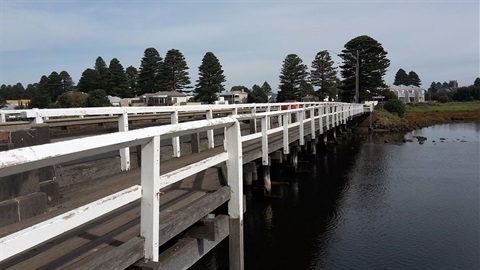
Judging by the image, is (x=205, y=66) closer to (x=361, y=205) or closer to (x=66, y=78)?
(x=66, y=78)

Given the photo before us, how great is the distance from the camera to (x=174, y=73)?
3157 inches

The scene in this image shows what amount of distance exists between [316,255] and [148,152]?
6.09 metres

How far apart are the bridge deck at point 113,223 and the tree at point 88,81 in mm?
86580

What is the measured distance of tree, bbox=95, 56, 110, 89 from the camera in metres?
84.7

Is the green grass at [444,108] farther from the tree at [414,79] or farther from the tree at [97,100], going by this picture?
the tree at [414,79]

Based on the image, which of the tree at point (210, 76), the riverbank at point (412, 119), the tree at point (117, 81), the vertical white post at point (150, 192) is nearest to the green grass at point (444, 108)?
the riverbank at point (412, 119)

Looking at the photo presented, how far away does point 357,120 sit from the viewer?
4338 cm

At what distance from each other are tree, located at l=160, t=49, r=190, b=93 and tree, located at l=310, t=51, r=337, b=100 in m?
24.5

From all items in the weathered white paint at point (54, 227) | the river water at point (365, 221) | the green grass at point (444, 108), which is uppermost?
the weathered white paint at point (54, 227)

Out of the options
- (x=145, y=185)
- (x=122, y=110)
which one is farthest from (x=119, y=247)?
(x=122, y=110)

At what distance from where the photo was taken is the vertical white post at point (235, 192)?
18.4 feet

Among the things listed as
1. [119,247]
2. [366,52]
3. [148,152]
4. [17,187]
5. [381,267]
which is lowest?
[381,267]

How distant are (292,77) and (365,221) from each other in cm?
7055

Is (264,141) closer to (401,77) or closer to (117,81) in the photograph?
(117,81)
